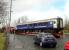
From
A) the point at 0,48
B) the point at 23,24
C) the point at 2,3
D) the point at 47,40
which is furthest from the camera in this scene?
the point at 23,24

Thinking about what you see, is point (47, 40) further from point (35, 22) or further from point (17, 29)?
point (17, 29)

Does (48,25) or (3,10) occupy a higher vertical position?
(3,10)

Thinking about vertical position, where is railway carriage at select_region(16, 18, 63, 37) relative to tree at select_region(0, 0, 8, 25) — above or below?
below

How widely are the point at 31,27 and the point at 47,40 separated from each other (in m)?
19.9

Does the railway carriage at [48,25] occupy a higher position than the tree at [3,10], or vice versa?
the tree at [3,10]

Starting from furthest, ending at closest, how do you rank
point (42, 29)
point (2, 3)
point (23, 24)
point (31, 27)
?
point (23, 24)
point (31, 27)
point (42, 29)
point (2, 3)

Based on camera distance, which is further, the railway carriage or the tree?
the railway carriage

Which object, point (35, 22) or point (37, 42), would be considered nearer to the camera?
point (37, 42)

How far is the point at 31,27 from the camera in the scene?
153 ft

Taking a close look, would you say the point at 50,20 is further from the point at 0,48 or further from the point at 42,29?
the point at 0,48

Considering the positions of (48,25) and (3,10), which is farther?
(48,25)

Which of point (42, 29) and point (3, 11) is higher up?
point (3, 11)

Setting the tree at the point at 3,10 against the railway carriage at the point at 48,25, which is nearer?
the tree at the point at 3,10

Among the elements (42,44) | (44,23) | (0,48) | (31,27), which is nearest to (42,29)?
(44,23)
